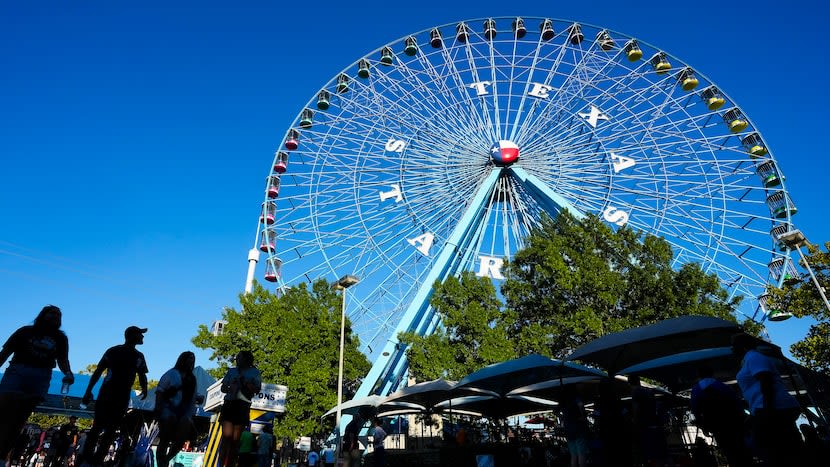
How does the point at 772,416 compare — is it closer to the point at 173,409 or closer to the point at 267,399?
the point at 173,409

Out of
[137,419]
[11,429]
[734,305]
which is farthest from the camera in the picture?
[734,305]

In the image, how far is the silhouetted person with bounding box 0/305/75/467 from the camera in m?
3.58

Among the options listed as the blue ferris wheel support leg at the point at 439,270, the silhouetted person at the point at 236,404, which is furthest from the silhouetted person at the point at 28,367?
the blue ferris wheel support leg at the point at 439,270

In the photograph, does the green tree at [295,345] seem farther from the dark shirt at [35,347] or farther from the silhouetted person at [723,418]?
the silhouetted person at [723,418]

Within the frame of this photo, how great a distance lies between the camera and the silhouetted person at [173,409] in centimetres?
402

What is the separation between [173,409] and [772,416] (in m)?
4.74

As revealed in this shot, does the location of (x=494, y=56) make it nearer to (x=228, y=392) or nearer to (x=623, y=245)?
(x=623, y=245)

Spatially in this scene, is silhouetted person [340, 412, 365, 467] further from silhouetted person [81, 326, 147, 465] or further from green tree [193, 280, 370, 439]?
green tree [193, 280, 370, 439]

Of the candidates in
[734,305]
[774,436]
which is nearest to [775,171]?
[734,305]

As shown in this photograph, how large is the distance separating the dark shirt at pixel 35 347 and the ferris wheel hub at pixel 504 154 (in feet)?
63.5

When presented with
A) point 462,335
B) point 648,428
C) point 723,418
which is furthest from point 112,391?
point 462,335

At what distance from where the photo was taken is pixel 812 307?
1777 cm

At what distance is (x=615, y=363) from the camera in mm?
8406

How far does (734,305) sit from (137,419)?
19.0 m
